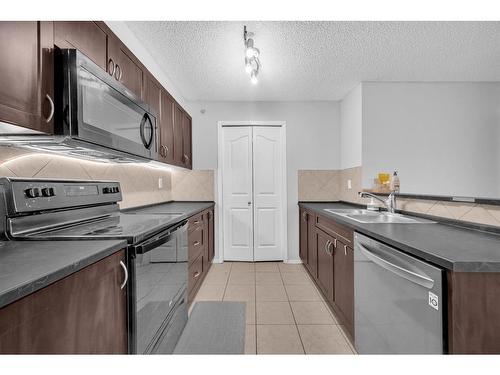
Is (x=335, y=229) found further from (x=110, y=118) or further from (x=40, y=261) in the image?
(x=40, y=261)

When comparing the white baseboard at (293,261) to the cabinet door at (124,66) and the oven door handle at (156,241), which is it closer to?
the oven door handle at (156,241)

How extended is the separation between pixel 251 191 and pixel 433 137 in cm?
240

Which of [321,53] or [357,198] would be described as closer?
[321,53]

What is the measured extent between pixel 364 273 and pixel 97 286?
137 centimetres

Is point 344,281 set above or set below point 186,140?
below

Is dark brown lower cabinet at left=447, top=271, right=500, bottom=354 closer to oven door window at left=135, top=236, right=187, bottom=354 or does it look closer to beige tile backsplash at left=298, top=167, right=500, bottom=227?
beige tile backsplash at left=298, top=167, right=500, bottom=227

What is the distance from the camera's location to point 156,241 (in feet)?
4.75

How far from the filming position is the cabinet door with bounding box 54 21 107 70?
4.00 feet

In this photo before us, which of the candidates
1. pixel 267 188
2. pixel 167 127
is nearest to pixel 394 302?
pixel 167 127

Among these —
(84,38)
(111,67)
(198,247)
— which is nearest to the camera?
(84,38)

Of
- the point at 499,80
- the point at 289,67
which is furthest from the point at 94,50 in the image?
the point at 499,80

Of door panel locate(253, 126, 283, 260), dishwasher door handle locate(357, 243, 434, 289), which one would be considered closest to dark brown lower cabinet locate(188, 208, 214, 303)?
door panel locate(253, 126, 283, 260)

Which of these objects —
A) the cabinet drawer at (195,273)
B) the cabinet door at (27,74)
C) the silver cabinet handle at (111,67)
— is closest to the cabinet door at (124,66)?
the silver cabinet handle at (111,67)

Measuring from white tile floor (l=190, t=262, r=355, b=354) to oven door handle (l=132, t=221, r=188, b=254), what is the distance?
0.96 metres
